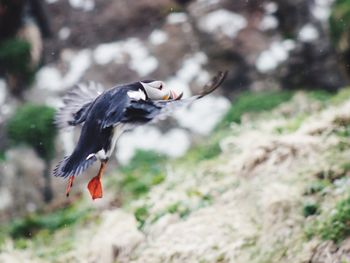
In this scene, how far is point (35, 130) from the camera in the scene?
7938 mm

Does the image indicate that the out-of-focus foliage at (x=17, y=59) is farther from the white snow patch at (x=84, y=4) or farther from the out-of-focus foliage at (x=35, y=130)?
the white snow patch at (x=84, y=4)

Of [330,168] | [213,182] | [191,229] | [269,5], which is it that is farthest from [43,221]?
[269,5]

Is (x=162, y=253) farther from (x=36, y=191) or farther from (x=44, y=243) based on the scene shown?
(x=36, y=191)

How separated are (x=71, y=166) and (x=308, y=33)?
315 inches

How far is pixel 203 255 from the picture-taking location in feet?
11.4

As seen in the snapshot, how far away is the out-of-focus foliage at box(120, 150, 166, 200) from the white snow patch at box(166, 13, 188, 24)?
2664 millimetres

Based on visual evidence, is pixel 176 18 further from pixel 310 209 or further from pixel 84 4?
pixel 310 209

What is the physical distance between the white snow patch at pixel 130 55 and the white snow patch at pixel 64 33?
66cm

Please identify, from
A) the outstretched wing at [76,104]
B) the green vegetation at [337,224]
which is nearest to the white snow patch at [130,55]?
the green vegetation at [337,224]

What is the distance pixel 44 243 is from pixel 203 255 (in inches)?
103

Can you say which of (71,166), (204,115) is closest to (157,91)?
(71,166)

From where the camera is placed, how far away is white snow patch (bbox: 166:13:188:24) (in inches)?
362

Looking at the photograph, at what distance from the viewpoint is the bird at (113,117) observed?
123 cm

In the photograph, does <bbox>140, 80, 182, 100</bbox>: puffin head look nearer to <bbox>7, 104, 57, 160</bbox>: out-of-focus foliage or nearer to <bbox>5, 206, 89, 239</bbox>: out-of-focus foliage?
<bbox>5, 206, 89, 239</bbox>: out-of-focus foliage
